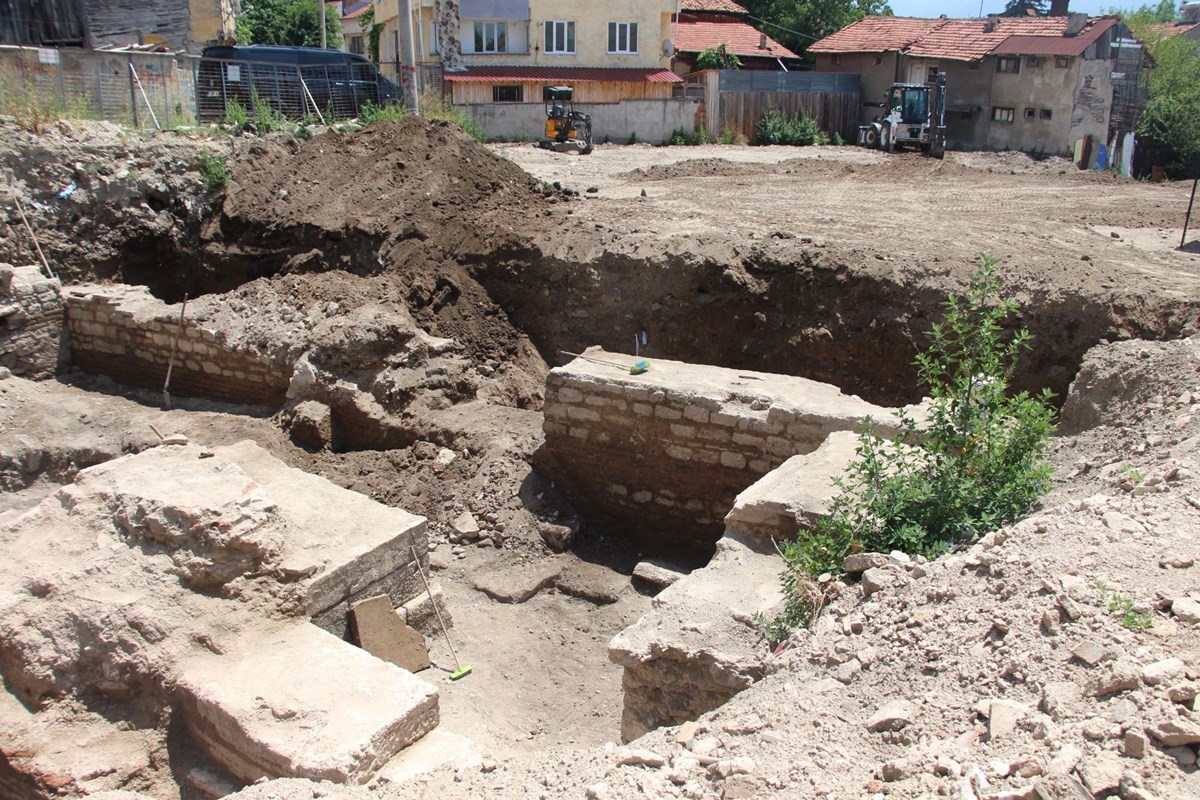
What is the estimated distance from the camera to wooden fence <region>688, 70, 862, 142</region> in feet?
87.1

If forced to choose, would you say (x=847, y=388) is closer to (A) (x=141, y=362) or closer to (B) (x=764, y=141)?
(A) (x=141, y=362)

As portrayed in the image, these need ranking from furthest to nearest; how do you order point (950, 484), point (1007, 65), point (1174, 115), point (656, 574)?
point (1007, 65) < point (1174, 115) < point (656, 574) < point (950, 484)

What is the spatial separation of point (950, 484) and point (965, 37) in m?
25.9

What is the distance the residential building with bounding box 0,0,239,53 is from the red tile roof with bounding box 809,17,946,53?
1856 cm

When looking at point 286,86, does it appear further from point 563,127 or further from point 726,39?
point 726,39

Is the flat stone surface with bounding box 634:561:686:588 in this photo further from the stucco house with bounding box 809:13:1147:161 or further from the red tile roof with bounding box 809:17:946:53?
the red tile roof with bounding box 809:17:946:53

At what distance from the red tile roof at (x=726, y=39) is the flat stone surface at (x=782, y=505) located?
28.5 m

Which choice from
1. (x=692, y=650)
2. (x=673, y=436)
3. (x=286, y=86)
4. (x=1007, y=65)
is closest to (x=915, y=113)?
(x=1007, y=65)

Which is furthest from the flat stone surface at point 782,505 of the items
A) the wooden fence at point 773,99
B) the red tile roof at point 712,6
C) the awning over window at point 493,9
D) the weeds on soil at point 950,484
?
the red tile roof at point 712,6

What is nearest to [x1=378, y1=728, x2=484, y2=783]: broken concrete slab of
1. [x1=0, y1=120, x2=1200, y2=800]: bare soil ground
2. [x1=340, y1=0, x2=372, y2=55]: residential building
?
[x1=0, y1=120, x2=1200, y2=800]: bare soil ground

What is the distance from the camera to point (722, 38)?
1282 inches

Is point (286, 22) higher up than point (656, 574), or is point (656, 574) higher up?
point (286, 22)

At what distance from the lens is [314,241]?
11367 mm

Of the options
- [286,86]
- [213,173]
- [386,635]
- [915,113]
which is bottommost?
[386,635]
